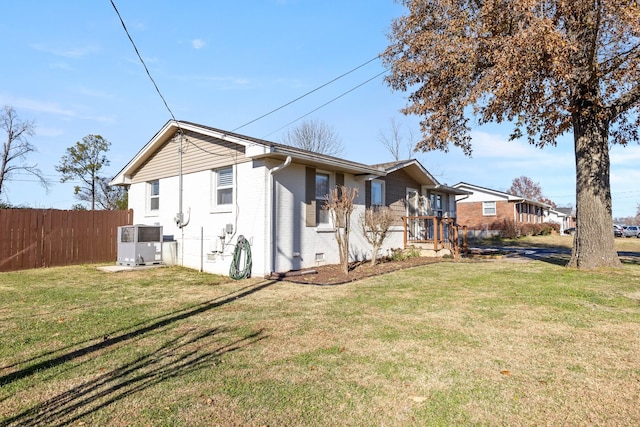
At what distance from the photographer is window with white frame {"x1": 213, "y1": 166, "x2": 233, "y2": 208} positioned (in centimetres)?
1017

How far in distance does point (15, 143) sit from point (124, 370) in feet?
111

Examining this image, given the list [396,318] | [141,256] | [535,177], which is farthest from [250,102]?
[535,177]

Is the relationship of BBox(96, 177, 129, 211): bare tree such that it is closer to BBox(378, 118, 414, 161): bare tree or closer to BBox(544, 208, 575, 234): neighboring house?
BBox(378, 118, 414, 161): bare tree

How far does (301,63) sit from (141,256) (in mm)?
8851

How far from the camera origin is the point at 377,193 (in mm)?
13148

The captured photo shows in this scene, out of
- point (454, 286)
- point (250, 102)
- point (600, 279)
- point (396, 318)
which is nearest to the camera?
point (396, 318)

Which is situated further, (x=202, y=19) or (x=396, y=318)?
(x=202, y=19)

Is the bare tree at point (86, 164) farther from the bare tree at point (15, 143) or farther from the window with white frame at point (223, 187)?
the window with white frame at point (223, 187)

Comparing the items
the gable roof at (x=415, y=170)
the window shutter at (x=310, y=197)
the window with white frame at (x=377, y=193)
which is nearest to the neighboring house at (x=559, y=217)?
the gable roof at (x=415, y=170)

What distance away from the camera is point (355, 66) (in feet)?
40.8

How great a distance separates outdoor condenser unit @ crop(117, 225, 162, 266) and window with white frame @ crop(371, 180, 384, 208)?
22.7 feet

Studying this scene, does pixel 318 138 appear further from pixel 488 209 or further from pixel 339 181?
pixel 339 181

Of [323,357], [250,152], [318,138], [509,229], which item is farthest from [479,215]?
[323,357]

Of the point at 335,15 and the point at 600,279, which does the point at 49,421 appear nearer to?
the point at 600,279
